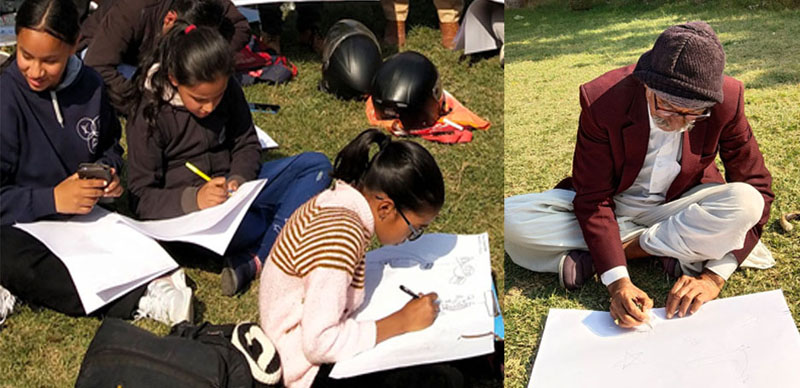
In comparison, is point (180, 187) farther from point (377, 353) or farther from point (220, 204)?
point (377, 353)

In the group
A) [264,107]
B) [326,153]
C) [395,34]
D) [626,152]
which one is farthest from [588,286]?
[395,34]

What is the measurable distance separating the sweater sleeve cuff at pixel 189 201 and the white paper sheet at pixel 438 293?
2.51 feet

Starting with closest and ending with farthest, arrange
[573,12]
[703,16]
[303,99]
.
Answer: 1. [303,99]
2. [703,16]
3. [573,12]

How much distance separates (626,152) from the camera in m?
2.61

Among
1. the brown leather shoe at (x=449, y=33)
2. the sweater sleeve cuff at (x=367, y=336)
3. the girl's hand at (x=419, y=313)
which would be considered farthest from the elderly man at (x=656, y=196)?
the brown leather shoe at (x=449, y=33)

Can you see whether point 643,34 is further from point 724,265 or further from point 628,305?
point 628,305

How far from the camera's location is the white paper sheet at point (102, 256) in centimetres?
267

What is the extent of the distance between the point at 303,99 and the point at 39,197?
2.62 meters

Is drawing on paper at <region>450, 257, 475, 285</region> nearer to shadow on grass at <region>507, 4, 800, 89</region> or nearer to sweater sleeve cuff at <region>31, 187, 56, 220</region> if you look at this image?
sweater sleeve cuff at <region>31, 187, 56, 220</region>

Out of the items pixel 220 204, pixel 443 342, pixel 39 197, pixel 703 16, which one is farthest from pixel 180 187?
pixel 703 16

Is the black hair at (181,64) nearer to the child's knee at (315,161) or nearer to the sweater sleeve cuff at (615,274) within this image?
the child's knee at (315,161)

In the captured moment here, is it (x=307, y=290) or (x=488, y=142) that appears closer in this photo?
(x=307, y=290)

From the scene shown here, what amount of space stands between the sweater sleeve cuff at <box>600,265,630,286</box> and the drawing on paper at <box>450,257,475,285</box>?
0.45 m

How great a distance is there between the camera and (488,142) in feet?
14.9
